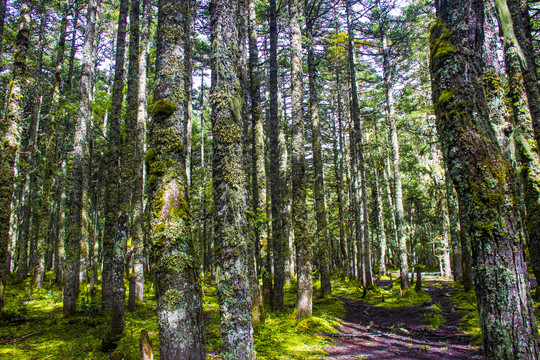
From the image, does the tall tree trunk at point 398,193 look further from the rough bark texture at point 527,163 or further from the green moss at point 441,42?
the green moss at point 441,42

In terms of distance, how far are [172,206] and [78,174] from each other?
294 inches

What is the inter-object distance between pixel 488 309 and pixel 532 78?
22.6 ft

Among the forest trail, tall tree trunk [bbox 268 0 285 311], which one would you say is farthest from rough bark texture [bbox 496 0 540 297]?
tall tree trunk [bbox 268 0 285 311]

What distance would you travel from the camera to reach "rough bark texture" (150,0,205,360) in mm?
3418

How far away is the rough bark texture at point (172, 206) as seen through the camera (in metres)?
3.42

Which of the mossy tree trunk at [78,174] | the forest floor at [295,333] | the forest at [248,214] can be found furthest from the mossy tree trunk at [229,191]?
the mossy tree trunk at [78,174]

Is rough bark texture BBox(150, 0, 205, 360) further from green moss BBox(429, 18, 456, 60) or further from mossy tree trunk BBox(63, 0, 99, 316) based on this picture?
mossy tree trunk BBox(63, 0, 99, 316)

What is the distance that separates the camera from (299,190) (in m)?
9.91

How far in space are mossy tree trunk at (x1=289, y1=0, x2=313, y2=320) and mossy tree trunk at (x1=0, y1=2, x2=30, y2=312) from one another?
7.98m

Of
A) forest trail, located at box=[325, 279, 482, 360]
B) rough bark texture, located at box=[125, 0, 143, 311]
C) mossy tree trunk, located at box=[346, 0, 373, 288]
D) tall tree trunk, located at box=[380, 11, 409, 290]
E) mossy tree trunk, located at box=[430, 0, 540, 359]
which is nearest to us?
mossy tree trunk, located at box=[430, 0, 540, 359]

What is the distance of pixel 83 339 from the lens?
24.7ft

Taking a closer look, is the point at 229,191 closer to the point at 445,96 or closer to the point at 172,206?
the point at 172,206

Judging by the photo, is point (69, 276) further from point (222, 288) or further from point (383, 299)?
point (383, 299)

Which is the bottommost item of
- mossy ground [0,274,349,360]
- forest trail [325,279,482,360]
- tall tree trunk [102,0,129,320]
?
forest trail [325,279,482,360]
